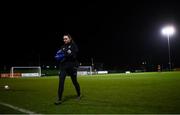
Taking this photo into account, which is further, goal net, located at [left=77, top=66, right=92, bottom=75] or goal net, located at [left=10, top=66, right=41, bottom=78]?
goal net, located at [left=77, top=66, right=92, bottom=75]

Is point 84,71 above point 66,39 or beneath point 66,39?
beneath

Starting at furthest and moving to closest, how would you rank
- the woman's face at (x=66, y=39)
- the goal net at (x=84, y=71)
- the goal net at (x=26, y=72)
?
the goal net at (x=84, y=71) → the goal net at (x=26, y=72) → the woman's face at (x=66, y=39)

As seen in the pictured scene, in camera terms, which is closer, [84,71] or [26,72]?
[26,72]

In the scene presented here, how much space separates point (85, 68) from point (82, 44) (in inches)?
1241

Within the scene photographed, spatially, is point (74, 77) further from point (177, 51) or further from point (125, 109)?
point (177, 51)

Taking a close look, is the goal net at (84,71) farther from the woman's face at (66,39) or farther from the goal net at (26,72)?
the woman's face at (66,39)

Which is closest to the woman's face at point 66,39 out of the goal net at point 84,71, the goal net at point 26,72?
the goal net at point 26,72

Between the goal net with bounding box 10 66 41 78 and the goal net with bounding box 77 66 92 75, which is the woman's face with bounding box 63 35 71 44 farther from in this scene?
the goal net with bounding box 77 66 92 75

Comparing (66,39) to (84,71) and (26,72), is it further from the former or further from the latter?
(84,71)

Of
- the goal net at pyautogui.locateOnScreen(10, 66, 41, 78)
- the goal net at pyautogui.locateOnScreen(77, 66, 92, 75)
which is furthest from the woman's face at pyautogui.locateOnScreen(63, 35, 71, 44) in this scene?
the goal net at pyautogui.locateOnScreen(77, 66, 92, 75)

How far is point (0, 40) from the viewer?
82.8 meters

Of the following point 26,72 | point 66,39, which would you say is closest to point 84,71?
point 26,72

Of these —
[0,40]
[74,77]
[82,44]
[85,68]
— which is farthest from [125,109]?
[82,44]

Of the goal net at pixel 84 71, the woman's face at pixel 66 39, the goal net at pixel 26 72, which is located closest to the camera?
the woman's face at pixel 66 39
